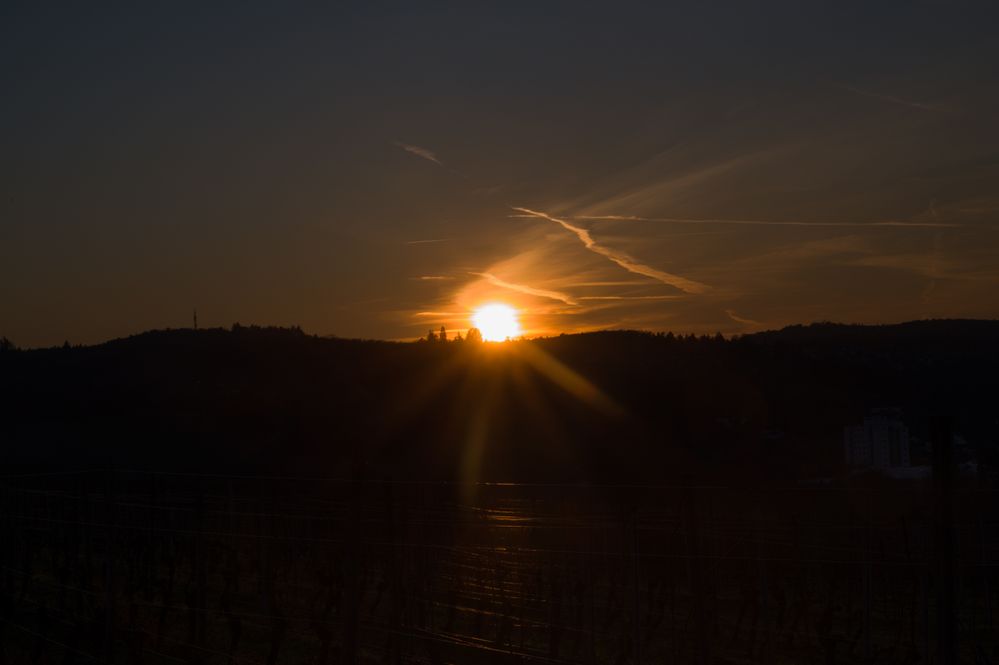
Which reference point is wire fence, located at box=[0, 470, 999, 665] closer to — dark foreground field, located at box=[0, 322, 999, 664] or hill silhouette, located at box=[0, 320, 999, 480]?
dark foreground field, located at box=[0, 322, 999, 664]

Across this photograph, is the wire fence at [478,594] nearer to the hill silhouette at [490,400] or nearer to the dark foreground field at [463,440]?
the dark foreground field at [463,440]

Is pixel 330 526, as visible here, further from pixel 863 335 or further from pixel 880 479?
pixel 863 335

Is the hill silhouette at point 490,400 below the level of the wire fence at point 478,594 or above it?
above

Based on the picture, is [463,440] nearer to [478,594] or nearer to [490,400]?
[490,400]

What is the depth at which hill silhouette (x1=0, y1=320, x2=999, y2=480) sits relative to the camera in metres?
55.2

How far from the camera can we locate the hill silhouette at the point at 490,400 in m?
55.2

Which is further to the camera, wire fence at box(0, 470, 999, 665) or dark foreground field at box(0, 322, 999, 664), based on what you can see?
dark foreground field at box(0, 322, 999, 664)

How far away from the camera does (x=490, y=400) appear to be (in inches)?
2675

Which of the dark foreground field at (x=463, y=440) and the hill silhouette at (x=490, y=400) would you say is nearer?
the dark foreground field at (x=463, y=440)

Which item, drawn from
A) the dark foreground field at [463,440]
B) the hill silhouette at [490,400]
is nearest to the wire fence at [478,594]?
the dark foreground field at [463,440]

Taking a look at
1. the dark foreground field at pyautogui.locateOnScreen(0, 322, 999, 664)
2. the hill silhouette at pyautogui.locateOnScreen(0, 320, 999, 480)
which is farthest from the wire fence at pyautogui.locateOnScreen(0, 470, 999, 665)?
the hill silhouette at pyautogui.locateOnScreen(0, 320, 999, 480)

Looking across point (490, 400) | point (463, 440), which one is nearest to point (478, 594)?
point (463, 440)

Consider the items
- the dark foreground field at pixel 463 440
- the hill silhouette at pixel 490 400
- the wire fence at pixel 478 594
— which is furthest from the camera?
the hill silhouette at pixel 490 400

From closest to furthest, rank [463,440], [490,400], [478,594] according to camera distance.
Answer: [478,594], [463,440], [490,400]
